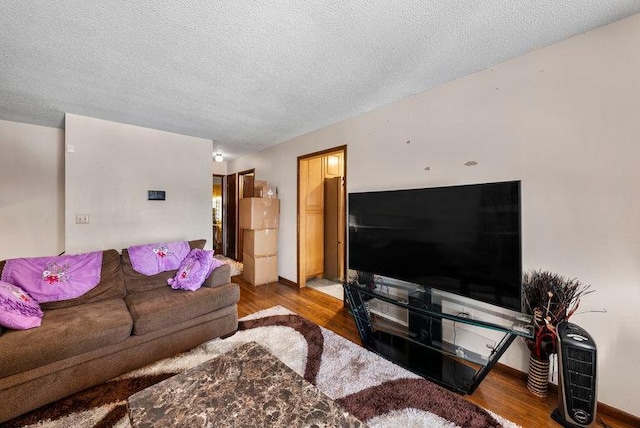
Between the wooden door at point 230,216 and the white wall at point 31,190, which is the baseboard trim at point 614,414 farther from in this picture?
the white wall at point 31,190

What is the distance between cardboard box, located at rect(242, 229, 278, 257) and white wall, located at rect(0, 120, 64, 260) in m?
2.47

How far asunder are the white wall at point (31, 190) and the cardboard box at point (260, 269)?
2510mm

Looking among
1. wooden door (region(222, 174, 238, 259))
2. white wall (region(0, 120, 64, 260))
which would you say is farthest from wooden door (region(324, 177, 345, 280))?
white wall (region(0, 120, 64, 260))

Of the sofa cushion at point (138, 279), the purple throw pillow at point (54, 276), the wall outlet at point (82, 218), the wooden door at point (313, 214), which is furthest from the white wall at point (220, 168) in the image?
the purple throw pillow at point (54, 276)

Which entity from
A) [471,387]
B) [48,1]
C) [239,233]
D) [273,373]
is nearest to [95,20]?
[48,1]

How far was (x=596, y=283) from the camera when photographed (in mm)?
1639

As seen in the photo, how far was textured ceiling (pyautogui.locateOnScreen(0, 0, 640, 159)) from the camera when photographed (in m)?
1.44

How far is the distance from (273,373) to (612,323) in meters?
2.09

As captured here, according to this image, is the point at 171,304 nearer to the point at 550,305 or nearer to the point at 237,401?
the point at 237,401

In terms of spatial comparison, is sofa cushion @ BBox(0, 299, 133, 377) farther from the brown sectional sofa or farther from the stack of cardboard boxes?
the stack of cardboard boxes

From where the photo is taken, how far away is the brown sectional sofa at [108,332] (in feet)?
5.12

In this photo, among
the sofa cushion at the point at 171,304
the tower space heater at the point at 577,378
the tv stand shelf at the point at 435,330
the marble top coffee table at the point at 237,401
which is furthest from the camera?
the sofa cushion at the point at 171,304

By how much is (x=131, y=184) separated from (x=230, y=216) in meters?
2.71

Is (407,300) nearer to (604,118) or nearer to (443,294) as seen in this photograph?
(443,294)
